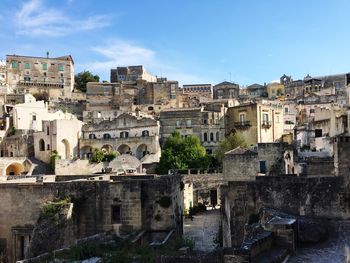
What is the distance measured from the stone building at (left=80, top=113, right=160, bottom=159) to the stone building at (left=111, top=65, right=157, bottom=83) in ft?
112

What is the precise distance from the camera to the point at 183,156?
48.0 metres

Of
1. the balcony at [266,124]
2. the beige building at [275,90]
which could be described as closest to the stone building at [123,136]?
the balcony at [266,124]

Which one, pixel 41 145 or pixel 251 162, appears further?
pixel 41 145

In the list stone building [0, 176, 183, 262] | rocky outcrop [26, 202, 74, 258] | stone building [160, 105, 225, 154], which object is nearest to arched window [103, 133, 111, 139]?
stone building [160, 105, 225, 154]

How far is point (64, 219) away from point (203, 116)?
132 feet

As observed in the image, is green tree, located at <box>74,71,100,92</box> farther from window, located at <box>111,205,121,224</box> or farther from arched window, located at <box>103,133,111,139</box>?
window, located at <box>111,205,121,224</box>

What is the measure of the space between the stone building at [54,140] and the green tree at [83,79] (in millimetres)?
37680

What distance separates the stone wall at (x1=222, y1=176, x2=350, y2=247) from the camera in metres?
15.1

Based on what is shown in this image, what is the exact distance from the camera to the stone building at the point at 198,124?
57438mm

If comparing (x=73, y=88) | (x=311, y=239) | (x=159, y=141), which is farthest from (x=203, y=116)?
(x=311, y=239)

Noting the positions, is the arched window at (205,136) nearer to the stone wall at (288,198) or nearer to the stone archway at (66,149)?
the stone archway at (66,149)

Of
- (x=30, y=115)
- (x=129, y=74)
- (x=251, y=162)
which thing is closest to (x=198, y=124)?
(x=30, y=115)

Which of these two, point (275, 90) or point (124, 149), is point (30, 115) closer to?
point (124, 149)

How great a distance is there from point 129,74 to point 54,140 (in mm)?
41971
